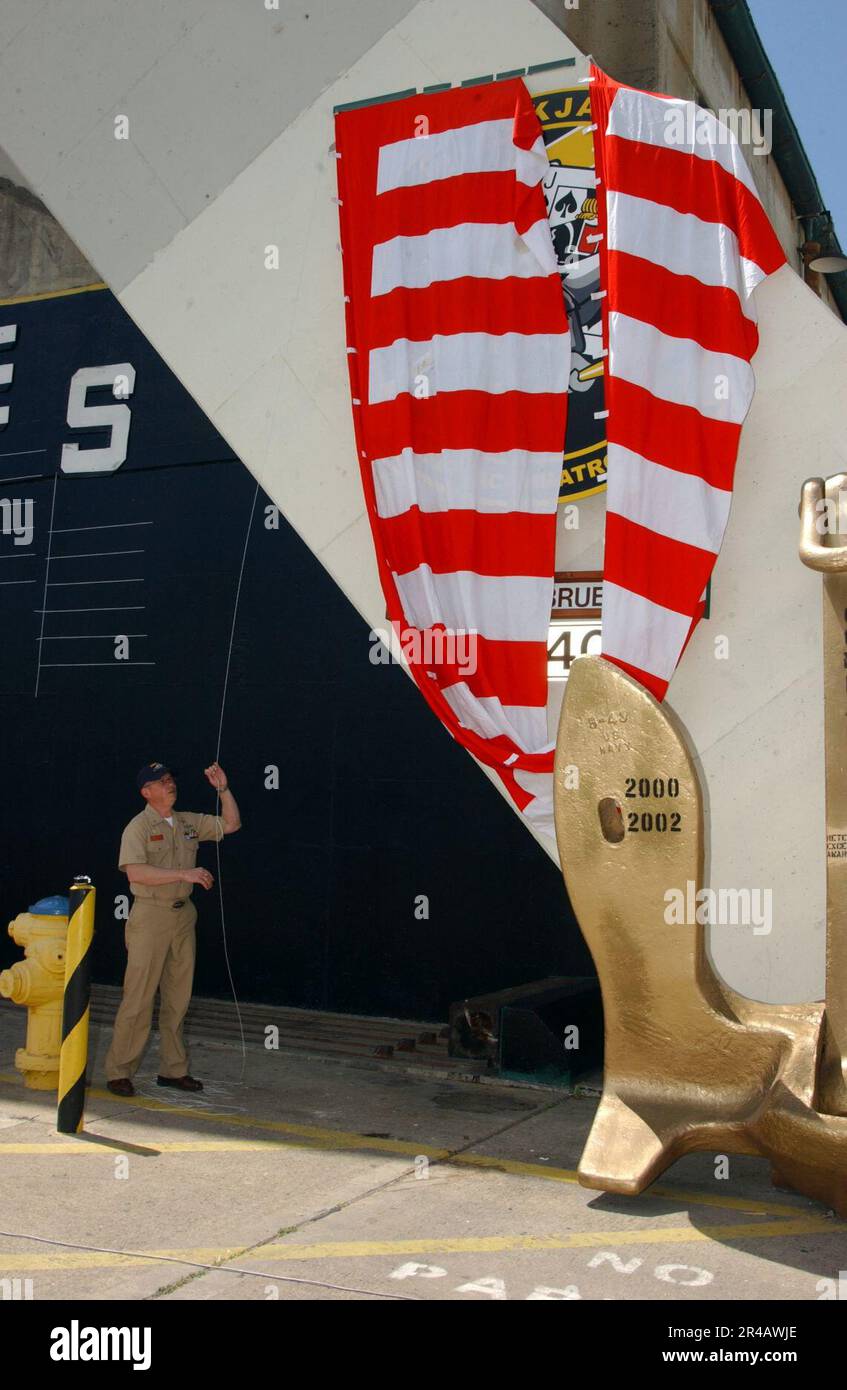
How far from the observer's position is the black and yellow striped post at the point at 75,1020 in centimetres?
524

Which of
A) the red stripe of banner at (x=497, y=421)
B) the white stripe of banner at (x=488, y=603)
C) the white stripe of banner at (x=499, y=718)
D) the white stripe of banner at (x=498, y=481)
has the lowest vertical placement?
the white stripe of banner at (x=499, y=718)

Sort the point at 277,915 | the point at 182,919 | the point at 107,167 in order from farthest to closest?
the point at 107,167 → the point at 277,915 → the point at 182,919

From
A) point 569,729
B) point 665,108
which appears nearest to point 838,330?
point 665,108

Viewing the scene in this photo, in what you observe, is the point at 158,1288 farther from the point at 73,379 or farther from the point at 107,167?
the point at 107,167

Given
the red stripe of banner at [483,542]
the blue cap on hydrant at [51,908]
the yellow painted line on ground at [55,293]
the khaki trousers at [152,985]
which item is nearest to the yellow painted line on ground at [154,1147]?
the khaki trousers at [152,985]

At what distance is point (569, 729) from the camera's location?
15.0 ft

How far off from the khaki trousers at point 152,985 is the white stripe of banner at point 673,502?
275 cm

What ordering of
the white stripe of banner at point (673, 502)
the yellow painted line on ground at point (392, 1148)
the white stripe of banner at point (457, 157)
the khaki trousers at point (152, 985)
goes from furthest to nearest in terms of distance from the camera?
the white stripe of banner at point (457, 157) < the white stripe of banner at point (673, 502) < the khaki trousers at point (152, 985) < the yellow painted line on ground at point (392, 1148)

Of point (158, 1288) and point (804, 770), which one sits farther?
point (804, 770)

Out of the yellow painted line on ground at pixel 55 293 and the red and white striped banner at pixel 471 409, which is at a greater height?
the yellow painted line on ground at pixel 55 293

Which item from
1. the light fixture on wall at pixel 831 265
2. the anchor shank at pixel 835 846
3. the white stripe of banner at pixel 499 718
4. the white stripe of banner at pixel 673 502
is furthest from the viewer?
the light fixture on wall at pixel 831 265

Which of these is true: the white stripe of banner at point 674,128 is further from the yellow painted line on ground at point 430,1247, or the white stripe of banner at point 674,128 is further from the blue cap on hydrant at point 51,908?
the yellow painted line on ground at point 430,1247
